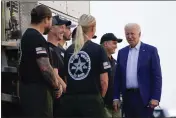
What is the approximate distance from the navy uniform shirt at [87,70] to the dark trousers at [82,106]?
54 millimetres

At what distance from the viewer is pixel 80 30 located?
4562 mm

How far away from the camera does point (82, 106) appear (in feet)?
14.1

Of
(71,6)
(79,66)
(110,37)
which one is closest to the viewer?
(79,66)

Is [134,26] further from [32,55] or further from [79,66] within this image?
[32,55]

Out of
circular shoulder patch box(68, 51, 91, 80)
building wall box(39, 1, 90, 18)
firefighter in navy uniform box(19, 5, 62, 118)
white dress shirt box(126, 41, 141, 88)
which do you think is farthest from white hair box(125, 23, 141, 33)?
building wall box(39, 1, 90, 18)

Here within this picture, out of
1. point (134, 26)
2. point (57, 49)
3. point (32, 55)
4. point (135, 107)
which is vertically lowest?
point (135, 107)

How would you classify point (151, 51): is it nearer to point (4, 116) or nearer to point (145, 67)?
point (145, 67)

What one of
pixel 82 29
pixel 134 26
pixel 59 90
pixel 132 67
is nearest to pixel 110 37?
pixel 134 26

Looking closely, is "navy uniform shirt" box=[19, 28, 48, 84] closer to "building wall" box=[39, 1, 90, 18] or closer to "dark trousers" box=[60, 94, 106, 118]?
"dark trousers" box=[60, 94, 106, 118]

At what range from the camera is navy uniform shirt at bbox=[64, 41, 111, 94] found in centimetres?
435

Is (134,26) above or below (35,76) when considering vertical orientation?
above

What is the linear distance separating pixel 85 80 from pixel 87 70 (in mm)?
93

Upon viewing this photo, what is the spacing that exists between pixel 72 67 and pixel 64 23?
1186 mm

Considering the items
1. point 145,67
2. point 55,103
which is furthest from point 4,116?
point 145,67
